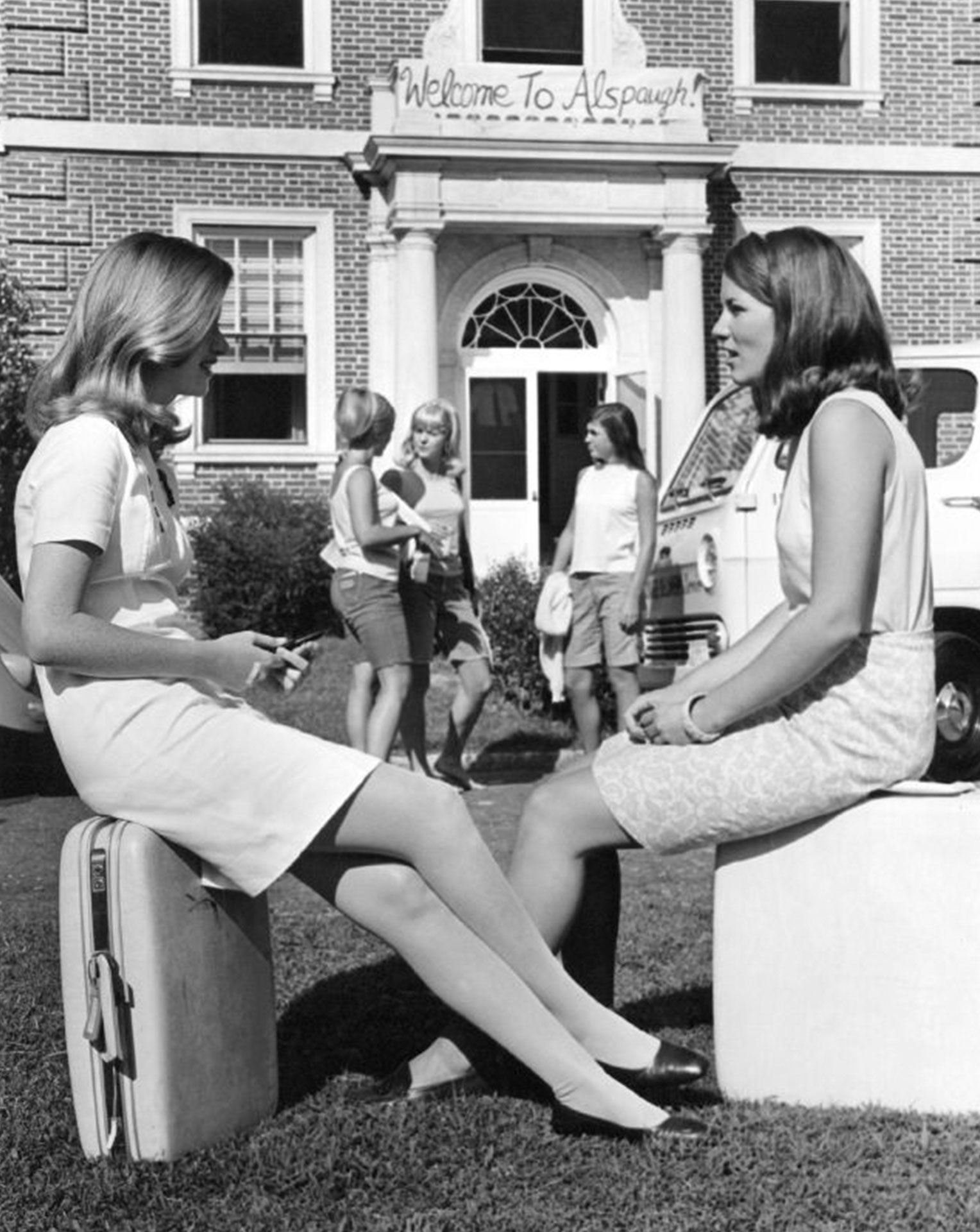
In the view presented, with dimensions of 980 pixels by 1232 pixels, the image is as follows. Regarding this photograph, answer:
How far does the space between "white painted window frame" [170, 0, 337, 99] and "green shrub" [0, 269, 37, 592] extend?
2.95 metres

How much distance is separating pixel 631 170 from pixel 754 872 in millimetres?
14251

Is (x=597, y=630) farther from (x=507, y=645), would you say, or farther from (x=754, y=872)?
(x=754, y=872)

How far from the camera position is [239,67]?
57.7 feet

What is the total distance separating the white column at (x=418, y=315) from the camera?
16750 millimetres

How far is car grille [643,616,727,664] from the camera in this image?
9234mm

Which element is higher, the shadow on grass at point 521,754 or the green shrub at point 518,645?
the green shrub at point 518,645

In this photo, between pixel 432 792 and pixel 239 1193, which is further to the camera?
pixel 432 792

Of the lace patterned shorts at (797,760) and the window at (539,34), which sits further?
the window at (539,34)

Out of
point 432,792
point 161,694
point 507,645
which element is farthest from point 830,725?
point 507,645

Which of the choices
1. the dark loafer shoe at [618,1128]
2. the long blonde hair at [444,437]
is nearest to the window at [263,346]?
the long blonde hair at [444,437]

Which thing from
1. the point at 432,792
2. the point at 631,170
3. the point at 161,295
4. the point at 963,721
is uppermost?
the point at 631,170

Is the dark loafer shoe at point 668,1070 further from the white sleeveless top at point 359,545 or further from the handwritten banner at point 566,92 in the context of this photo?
the handwritten banner at point 566,92

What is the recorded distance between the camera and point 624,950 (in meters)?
5.12

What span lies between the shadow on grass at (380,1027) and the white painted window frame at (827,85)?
15088 millimetres
